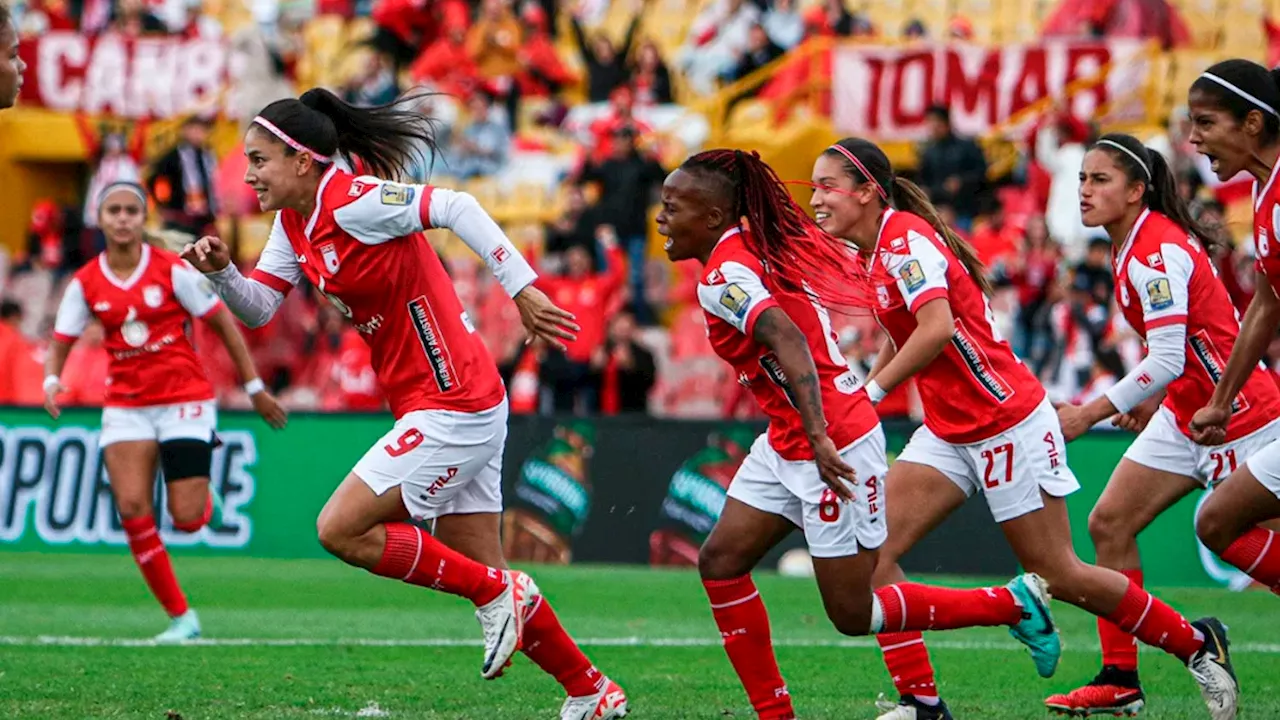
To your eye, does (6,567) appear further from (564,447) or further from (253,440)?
(564,447)

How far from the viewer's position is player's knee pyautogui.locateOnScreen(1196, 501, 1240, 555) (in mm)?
7082

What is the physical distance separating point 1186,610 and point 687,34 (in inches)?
539

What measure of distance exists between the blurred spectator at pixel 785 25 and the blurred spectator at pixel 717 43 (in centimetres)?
25

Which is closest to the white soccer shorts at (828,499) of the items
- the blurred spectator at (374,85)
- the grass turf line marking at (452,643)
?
the grass turf line marking at (452,643)

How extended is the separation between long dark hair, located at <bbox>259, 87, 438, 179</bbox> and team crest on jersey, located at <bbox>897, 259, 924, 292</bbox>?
196cm

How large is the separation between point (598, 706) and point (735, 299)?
1846mm

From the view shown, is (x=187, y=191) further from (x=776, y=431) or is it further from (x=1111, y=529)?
(x=776, y=431)

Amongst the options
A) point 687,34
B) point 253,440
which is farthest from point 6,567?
point 687,34

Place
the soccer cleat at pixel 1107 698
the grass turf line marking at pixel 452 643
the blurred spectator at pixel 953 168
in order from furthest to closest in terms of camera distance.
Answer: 1. the blurred spectator at pixel 953 168
2. the grass turf line marking at pixel 452 643
3. the soccer cleat at pixel 1107 698

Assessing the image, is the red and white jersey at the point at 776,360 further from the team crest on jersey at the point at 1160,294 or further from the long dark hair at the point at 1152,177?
the long dark hair at the point at 1152,177

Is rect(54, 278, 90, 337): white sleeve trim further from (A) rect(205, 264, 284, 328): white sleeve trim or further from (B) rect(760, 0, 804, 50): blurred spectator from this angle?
(B) rect(760, 0, 804, 50): blurred spectator

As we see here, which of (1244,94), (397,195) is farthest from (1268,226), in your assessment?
(397,195)

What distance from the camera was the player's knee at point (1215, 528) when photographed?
23.2ft

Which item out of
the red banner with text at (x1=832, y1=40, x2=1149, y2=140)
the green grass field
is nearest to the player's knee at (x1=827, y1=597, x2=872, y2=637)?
the green grass field
